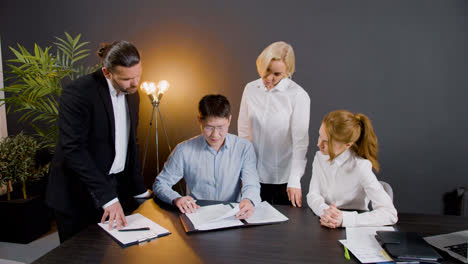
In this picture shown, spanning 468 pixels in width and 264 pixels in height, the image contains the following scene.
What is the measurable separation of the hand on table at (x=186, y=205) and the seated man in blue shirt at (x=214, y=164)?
0.20 m

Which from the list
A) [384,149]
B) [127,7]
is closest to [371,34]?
[384,149]

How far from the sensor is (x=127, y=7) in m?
3.38

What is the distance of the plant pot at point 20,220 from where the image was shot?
105 inches

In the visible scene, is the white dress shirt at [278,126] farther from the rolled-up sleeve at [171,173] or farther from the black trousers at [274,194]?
→ the rolled-up sleeve at [171,173]

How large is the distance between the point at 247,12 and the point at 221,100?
5.92 feet

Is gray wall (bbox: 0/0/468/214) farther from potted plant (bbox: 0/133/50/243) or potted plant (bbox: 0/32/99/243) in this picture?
potted plant (bbox: 0/133/50/243)

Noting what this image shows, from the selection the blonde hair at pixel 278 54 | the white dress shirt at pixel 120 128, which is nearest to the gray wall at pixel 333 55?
the blonde hair at pixel 278 54

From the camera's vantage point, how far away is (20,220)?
2.70m

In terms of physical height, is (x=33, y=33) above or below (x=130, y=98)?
above

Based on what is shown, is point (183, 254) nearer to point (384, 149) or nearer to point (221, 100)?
point (221, 100)

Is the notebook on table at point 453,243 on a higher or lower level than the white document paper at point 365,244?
lower

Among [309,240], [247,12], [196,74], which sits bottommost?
[309,240]

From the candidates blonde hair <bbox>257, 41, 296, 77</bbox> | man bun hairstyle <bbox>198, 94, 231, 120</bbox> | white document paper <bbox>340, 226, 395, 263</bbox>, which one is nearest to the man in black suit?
man bun hairstyle <bbox>198, 94, 231, 120</bbox>

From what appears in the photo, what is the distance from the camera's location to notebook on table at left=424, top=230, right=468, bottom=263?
40.0 inches
